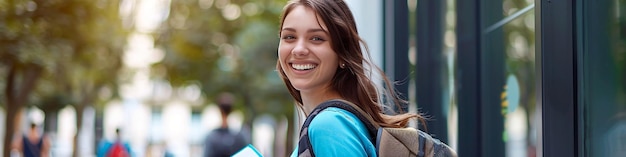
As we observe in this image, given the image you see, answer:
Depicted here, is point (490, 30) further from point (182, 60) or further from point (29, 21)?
point (182, 60)

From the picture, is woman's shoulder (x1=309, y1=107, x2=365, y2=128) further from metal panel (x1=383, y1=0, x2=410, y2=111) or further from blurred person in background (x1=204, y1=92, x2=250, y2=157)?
blurred person in background (x1=204, y1=92, x2=250, y2=157)

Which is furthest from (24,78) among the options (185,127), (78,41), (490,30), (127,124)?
(185,127)

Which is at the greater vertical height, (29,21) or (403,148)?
(29,21)

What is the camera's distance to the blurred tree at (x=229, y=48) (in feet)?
84.4

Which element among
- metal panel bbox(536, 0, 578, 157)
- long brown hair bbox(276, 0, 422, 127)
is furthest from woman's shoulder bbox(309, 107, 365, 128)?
metal panel bbox(536, 0, 578, 157)

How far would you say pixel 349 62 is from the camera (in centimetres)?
295

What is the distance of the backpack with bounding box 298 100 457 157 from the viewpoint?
272 centimetres

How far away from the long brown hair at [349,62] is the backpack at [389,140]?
0.23 feet

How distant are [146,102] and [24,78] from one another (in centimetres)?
3407

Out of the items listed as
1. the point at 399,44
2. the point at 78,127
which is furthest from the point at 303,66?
the point at 78,127

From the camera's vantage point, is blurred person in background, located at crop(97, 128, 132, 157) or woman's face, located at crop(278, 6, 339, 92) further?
blurred person in background, located at crop(97, 128, 132, 157)

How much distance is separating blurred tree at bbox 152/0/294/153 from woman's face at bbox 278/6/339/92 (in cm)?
2194

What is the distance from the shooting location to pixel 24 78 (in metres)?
21.2

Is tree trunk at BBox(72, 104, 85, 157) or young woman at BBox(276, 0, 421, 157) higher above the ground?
young woman at BBox(276, 0, 421, 157)
